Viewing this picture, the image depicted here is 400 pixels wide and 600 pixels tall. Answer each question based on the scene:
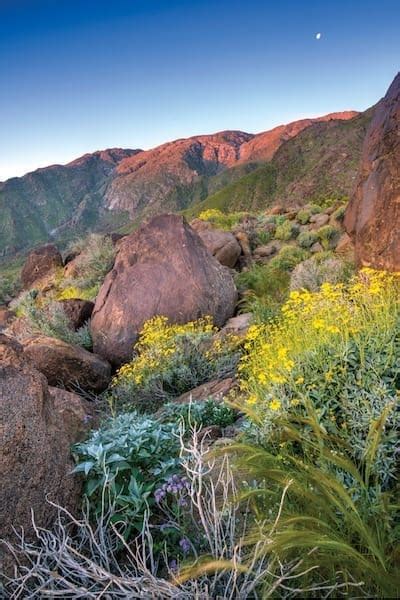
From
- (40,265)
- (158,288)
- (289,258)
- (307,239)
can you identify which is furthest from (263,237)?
(40,265)

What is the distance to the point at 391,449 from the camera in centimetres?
256

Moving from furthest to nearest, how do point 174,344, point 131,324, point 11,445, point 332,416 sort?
point 131,324
point 174,344
point 332,416
point 11,445

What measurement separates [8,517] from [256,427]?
5.44 feet

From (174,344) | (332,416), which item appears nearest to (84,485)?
(332,416)

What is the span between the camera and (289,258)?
39.5 ft

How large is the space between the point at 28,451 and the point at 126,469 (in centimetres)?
66

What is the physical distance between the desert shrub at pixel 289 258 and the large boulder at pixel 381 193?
3799mm

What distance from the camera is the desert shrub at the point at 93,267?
14688mm

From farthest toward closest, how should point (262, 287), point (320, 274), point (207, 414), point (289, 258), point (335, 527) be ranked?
point (289, 258) < point (262, 287) < point (320, 274) < point (207, 414) < point (335, 527)

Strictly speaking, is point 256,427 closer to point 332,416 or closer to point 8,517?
point 332,416

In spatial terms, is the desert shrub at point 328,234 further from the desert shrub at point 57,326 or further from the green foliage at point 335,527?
the green foliage at point 335,527

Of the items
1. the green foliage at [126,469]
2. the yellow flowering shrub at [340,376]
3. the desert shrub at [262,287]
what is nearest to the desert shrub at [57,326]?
the desert shrub at [262,287]

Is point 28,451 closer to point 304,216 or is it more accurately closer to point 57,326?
point 57,326

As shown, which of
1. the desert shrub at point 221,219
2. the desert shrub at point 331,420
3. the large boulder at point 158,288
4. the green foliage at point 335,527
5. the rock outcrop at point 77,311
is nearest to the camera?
the green foliage at point 335,527
